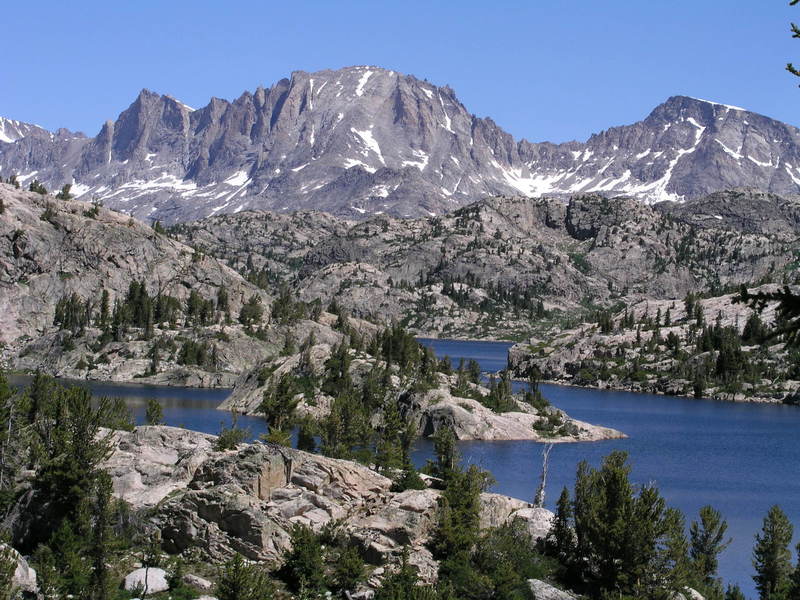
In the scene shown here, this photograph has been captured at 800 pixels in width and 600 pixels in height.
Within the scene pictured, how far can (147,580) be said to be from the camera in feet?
181

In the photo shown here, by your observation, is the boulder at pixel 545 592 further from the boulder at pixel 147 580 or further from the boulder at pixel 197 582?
the boulder at pixel 147 580

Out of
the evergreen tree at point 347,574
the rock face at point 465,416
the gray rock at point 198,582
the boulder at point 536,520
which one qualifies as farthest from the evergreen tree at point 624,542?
the rock face at point 465,416

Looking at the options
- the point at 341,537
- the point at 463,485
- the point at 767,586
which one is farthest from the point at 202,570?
the point at 767,586

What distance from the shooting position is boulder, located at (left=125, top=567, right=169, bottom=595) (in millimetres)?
55031

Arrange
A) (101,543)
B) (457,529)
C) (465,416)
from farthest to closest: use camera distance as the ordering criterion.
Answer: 1. (465,416)
2. (457,529)
3. (101,543)

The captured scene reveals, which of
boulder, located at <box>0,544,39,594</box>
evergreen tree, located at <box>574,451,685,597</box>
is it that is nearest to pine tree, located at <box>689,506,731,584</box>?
evergreen tree, located at <box>574,451,685,597</box>

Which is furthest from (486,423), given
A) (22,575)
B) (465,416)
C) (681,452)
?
(22,575)

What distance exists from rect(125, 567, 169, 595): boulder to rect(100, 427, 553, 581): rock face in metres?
5.00

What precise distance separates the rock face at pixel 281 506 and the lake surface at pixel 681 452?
26.9 m

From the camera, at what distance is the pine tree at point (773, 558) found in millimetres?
68250

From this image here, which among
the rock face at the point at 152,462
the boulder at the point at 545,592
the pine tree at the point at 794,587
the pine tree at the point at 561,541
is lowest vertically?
the boulder at the point at 545,592

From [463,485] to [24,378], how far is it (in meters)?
147

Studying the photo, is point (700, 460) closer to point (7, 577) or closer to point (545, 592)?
point (545, 592)

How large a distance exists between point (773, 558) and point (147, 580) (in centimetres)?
4489
